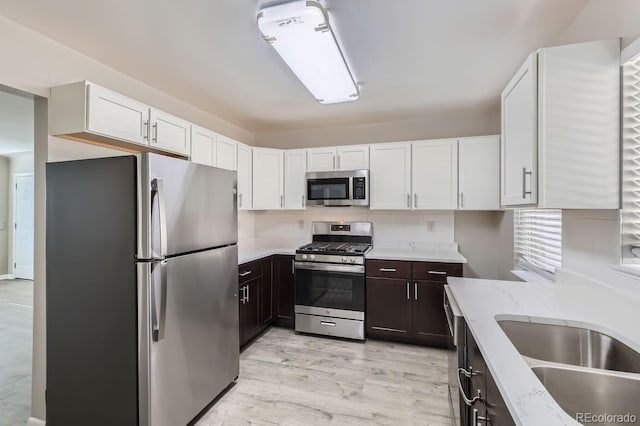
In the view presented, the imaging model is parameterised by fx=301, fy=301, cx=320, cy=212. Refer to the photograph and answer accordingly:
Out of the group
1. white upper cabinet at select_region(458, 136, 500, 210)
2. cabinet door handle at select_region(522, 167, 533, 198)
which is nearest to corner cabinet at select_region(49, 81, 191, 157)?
cabinet door handle at select_region(522, 167, 533, 198)

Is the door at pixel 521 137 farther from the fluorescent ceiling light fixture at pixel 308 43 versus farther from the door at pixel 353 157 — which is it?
the door at pixel 353 157

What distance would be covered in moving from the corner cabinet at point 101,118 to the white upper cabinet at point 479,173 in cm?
284

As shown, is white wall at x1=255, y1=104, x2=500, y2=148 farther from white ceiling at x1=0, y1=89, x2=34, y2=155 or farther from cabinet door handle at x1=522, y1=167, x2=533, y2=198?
white ceiling at x1=0, y1=89, x2=34, y2=155

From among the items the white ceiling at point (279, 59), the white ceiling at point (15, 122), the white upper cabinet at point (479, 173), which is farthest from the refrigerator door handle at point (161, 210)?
the white upper cabinet at point (479, 173)

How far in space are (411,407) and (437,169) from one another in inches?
87.6

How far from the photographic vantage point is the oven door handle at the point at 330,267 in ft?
10.1

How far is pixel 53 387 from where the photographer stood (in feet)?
5.82

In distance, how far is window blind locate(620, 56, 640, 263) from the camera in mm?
1285

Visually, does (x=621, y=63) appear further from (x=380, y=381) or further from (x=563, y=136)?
(x=380, y=381)

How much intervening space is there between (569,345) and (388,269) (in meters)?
1.81

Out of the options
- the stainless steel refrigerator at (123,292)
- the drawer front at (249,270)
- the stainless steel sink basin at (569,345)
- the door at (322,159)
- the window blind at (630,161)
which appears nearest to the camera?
the stainless steel sink basin at (569,345)

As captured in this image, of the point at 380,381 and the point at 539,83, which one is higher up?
the point at 539,83

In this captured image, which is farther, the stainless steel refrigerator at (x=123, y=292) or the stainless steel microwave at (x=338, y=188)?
the stainless steel microwave at (x=338, y=188)

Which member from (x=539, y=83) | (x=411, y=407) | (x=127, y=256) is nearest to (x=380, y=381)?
(x=411, y=407)
